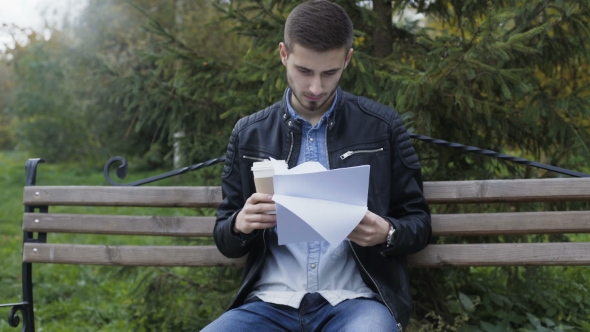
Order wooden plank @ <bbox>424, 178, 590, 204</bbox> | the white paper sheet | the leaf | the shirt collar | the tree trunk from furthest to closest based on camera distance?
1. the tree trunk
2. the leaf
3. wooden plank @ <bbox>424, 178, 590, 204</bbox>
4. the shirt collar
5. the white paper sheet

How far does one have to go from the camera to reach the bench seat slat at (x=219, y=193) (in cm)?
260

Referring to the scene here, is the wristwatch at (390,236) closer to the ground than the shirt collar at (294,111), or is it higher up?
closer to the ground

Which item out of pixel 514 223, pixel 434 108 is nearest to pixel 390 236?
pixel 514 223

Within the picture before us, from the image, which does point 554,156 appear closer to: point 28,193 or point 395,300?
point 395,300

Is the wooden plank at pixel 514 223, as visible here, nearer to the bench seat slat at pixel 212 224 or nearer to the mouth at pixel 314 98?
the bench seat slat at pixel 212 224

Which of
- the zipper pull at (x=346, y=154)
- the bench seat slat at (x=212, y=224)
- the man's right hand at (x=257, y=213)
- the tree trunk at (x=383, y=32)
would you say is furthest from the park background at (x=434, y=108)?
the man's right hand at (x=257, y=213)

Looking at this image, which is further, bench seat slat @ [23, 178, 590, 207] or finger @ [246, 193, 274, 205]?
bench seat slat @ [23, 178, 590, 207]

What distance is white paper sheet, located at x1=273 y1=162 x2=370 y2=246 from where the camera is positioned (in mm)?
1956

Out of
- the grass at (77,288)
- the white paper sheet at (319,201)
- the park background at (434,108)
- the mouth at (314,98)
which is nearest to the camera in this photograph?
the white paper sheet at (319,201)

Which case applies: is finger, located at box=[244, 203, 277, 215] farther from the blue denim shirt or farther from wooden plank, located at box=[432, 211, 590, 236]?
wooden plank, located at box=[432, 211, 590, 236]

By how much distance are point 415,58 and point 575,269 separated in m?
1.79

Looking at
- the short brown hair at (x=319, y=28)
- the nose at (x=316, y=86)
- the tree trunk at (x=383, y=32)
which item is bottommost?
the nose at (x=316, y=86)

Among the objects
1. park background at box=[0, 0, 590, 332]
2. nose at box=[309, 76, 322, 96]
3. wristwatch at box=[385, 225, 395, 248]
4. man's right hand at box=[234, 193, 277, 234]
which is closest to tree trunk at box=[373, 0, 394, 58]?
park background at box=[0, 0, 590, 332]

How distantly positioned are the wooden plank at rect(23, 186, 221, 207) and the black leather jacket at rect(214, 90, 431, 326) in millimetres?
333
